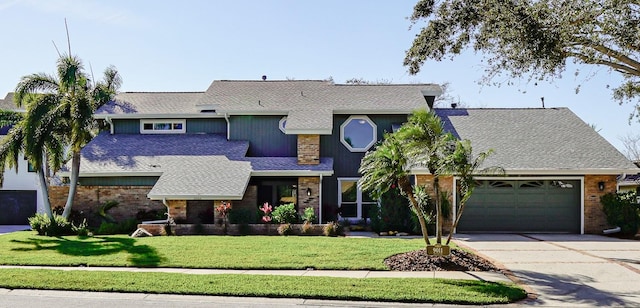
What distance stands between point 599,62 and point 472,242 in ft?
21.0

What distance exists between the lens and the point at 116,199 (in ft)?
73.1

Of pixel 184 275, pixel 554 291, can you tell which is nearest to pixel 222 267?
pixel 184 275

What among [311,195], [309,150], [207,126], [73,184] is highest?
[207,126]

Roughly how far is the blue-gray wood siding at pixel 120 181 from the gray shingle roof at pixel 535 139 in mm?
12268

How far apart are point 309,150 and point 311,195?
72.0 inches

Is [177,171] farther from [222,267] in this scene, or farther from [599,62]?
[599,62]

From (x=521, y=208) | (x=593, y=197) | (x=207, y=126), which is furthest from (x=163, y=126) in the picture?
(x=593, y=197)

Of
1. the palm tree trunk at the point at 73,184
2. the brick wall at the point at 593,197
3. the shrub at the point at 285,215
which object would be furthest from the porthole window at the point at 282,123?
the brick wall at the point at 593,197

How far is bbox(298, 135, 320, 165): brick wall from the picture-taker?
22.2m

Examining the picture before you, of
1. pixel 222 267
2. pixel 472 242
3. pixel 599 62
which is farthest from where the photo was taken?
pixel 472 242

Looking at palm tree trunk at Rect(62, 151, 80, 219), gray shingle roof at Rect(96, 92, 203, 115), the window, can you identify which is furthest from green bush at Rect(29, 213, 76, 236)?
the window

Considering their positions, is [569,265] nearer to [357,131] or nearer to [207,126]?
[357,131]

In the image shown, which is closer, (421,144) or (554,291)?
(554,291)

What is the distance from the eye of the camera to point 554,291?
1042 cm
